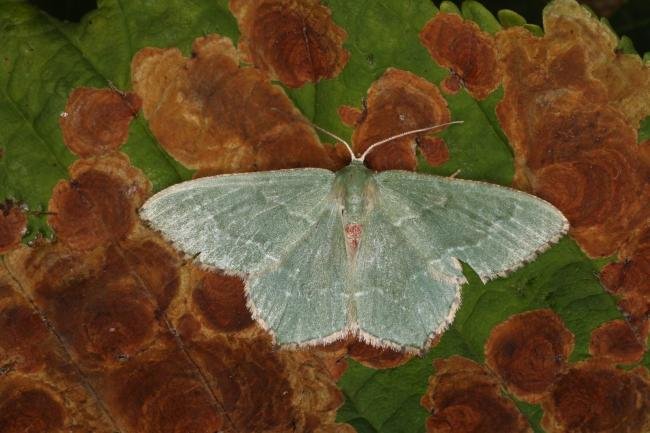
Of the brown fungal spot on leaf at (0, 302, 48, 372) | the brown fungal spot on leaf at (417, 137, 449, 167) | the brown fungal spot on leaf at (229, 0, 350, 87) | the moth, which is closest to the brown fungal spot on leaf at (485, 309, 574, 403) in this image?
the moth

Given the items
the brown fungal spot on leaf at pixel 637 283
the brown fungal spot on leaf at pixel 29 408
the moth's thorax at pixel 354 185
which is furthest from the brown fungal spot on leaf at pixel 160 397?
the brown fungal spot on leaf at pixel 637 283

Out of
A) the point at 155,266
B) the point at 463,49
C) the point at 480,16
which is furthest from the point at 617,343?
the point at 155,266

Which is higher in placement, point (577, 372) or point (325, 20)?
point (325, 20)

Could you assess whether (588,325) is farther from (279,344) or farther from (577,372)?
(279,344)

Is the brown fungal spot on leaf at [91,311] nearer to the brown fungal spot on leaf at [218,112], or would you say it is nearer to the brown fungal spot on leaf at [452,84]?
the brown fungal spot on leaf at [218,112]

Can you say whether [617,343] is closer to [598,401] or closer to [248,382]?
[598,401]

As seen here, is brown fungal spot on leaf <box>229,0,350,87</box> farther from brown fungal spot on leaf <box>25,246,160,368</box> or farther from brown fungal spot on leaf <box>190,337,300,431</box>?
brown fungal spot on leaf <box>190,337,300,431</box>

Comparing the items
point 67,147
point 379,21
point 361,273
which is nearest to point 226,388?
point 361,273
